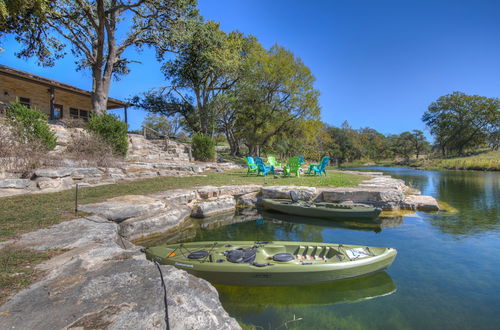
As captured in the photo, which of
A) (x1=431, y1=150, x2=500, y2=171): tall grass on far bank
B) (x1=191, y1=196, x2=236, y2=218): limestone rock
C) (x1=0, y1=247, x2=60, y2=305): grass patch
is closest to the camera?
(x1=0, y1=247, x2=60, y2=305): grass patch

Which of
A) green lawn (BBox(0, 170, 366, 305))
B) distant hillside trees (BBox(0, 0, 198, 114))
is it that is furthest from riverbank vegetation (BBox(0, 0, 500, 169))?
green lawn (BBox(0, 170, 366, 305))

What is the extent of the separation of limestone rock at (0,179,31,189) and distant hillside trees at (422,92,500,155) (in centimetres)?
5582

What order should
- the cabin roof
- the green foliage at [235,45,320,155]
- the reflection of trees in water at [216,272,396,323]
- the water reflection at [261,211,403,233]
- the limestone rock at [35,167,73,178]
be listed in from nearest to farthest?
the reflection of trees in water at [216,272,396,323]
the water reflection at [261,211,403,233]
the limestone rock at [35,167,73,178]
the cabin roof
the green foliage at [235,45,320,155]

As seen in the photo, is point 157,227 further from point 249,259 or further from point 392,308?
point 392,308

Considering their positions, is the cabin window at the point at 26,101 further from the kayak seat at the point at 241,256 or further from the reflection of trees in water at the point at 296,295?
the reflection of trees in water at the point at 296,295

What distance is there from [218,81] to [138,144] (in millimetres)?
10225

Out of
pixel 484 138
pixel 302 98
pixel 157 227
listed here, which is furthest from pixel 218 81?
pixel 484 138

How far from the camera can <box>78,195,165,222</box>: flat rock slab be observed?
4.98 metres

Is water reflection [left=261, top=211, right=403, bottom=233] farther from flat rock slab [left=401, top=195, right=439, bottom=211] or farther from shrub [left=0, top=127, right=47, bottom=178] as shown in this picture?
shrub [left=0, top=127, right=47, bottom=178]

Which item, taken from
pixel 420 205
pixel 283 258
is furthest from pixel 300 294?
pixel 420 205

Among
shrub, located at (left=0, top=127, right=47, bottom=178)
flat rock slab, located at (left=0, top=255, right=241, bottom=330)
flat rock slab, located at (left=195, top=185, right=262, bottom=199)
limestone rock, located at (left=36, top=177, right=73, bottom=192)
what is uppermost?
shrub, located at (left=0, top=127, right=47, bottom=178)

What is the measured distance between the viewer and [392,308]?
10.3ft

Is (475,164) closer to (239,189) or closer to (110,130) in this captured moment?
(239,189)

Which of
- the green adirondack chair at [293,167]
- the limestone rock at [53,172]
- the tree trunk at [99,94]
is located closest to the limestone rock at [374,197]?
the green adirondack chair at [293,167]
